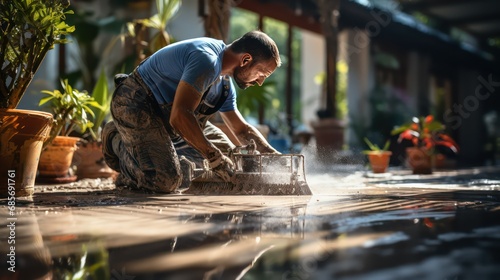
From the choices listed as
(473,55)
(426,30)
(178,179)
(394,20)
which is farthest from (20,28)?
(473,55)

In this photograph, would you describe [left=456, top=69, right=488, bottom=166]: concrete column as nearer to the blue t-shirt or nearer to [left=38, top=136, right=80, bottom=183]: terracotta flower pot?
[left=38, top=136, right=80, bottom=183]: terracotta flower pot

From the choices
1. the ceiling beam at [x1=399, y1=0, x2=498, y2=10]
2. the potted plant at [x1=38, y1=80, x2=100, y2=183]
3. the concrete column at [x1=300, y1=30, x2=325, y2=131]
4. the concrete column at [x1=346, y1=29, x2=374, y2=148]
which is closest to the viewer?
the potted plant at [x1=38, y1=80, x2=100, y2=183]

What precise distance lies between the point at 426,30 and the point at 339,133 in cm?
427

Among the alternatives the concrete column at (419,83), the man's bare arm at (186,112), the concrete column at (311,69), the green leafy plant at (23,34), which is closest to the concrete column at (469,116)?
the concrete column at (419,83)

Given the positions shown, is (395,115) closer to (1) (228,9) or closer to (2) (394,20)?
(2) (394,20)

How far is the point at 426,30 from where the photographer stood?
35.4 ft

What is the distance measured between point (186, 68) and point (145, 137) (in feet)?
1.74

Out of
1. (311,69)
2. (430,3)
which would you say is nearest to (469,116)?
(311,69)

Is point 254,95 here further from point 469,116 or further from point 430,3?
point 469,116

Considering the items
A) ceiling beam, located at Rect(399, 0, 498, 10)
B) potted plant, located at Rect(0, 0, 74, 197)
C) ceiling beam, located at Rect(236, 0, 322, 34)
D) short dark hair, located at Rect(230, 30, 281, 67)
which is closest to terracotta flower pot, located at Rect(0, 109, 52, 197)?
potted plant, located at Rect(0, 0, 74, 197)

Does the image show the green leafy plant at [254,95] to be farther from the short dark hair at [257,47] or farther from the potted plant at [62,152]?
the short dark hair at [257,47]

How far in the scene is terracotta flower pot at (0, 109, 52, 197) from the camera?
2.51 metres

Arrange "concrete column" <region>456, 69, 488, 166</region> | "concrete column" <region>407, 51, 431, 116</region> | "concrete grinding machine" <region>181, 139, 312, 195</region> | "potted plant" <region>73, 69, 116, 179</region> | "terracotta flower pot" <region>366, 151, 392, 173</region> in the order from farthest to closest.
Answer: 1. "concrete column" <region>456, 69, 488, 166</region>
2. "concrete column" <region>407, 51, 431, 116</region>
3. "terracotta flower pot" <region>366, 151, 392, 173</region>
4. "potted plant" <region>73, 69, 116, 179</region>
5. "concrete grinding machine" <region>181, 139, 312, 195</region>

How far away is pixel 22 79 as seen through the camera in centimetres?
259
